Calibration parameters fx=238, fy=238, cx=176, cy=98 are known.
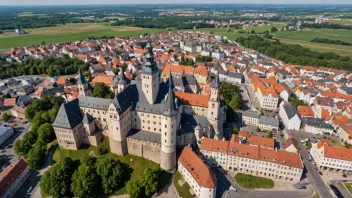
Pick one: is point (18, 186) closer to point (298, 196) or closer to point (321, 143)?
point (298, 196)

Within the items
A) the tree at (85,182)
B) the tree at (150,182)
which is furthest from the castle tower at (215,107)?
the tree at (85,182)

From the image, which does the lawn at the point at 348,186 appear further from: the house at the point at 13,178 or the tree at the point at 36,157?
the house at the point at 13,178

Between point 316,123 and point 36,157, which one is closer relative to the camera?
point 36,157

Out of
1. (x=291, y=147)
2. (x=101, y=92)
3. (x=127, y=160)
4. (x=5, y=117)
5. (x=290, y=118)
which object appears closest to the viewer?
(x=127, y=160)

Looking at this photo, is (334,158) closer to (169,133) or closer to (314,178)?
(314,178)

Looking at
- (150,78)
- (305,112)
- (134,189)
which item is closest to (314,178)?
(305,112)

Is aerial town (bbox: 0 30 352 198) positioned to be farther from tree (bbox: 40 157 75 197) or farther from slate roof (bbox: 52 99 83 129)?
tree (bbox: 40 157 75 197)
